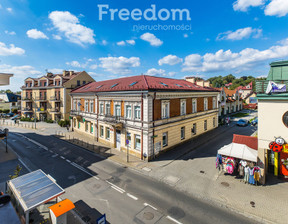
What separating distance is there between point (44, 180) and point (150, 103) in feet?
37.3

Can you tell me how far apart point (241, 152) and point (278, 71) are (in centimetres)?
673

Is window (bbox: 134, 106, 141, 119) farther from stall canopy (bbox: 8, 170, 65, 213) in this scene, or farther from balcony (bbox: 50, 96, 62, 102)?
balcony (bbox: 50, 96, 62, 102)

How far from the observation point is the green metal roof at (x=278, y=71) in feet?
37.2

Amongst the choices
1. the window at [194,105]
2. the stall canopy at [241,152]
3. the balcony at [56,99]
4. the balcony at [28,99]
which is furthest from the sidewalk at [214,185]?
the balcony at [28,99]

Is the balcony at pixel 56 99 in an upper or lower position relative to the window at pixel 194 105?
upper

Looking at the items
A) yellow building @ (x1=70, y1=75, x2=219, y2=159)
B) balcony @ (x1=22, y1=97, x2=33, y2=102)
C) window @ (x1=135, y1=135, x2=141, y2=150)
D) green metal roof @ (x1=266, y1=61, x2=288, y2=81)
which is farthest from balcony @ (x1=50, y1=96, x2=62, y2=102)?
green metal roof @ (x1=266, y1=61, x2=288, y2=81)

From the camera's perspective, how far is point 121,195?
11320 mm

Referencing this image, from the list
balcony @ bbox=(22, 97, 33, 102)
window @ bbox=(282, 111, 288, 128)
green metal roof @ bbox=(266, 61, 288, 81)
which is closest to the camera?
window @ bbox=(282, 111, 288, 128)

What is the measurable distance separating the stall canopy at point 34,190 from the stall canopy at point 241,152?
12577 mm

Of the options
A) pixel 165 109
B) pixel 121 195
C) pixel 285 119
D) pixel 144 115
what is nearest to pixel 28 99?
pixel 144 115

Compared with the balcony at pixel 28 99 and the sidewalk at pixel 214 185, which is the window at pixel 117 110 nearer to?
the sidewalk at pixel 214 185

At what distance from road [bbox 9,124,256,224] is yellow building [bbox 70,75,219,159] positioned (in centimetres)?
396

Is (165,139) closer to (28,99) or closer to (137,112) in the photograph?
(137,112)

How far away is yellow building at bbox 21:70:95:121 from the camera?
41656 millimetres
